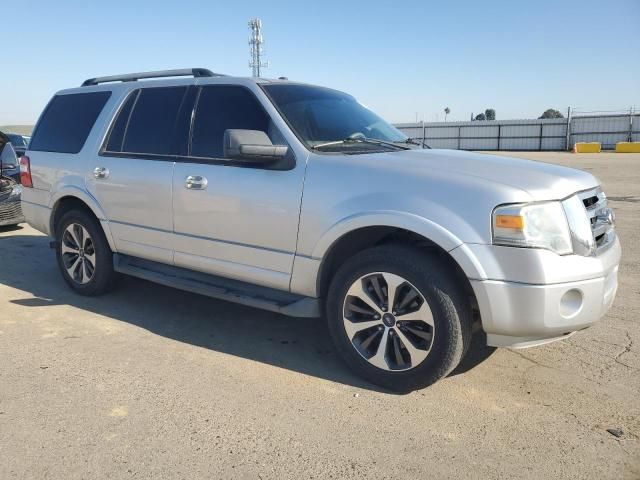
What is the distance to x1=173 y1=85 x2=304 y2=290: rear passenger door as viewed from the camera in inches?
143

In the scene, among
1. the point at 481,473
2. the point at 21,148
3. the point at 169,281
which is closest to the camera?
the point at 481,473

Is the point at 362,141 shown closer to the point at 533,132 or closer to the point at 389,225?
the point at 389,225

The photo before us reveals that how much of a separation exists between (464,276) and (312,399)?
1.16m

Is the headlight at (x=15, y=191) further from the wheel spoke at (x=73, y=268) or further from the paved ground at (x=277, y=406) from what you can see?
the paved ground at (x=277, y=406)

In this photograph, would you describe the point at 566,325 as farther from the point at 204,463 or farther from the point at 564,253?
the point at 204,463

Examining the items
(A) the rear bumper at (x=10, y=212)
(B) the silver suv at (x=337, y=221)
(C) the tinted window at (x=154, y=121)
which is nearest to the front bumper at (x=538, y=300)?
(B) the silver suv at (x=337, y=221)

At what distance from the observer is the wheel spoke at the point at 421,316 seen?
3.11 m

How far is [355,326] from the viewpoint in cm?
340

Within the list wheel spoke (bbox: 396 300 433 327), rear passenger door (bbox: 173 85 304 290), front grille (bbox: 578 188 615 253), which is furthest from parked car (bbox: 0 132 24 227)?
front grille (bbox: 578 188 615 253)

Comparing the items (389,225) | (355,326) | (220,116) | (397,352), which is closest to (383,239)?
(389,225)

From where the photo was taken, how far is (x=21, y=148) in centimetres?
1415

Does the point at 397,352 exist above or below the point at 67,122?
below

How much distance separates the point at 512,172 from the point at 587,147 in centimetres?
4038

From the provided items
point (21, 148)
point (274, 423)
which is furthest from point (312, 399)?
point (21, 148)
